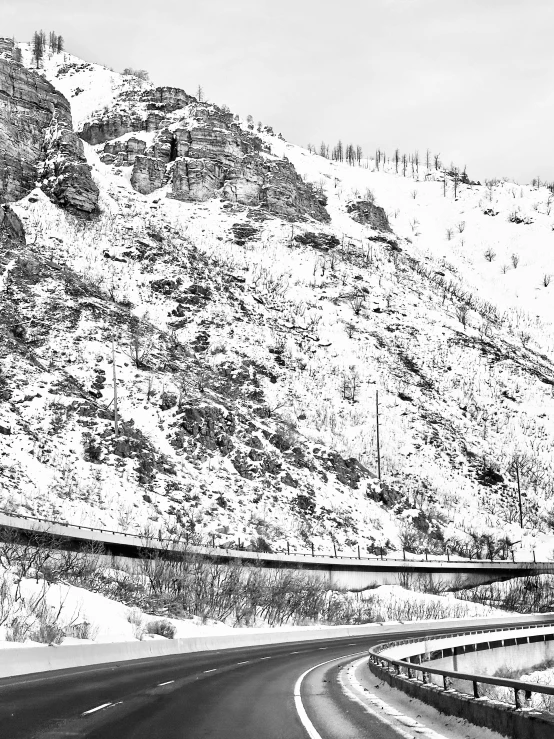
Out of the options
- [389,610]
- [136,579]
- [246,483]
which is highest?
[246,483]

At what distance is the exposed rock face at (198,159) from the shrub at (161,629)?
319 ft

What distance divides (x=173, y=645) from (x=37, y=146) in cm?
9591

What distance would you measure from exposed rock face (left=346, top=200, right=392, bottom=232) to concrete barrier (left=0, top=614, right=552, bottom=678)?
95994 millimetres

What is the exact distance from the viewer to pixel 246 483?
6562 centimetres

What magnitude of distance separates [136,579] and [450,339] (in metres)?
67.1

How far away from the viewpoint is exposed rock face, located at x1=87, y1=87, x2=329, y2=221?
122 metres

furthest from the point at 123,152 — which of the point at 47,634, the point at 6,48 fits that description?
the point at 47,634

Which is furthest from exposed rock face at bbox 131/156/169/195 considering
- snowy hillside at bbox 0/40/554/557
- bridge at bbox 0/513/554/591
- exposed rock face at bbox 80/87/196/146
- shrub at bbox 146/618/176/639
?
shrub at bbox 146/618/176/639

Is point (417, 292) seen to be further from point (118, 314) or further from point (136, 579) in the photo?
point (136, 579)

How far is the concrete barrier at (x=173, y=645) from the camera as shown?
18312 millimetres

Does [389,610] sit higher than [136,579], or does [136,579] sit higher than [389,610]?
[136,579]

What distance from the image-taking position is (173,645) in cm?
2916

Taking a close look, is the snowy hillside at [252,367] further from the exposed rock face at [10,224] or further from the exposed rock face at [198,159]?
the exposed rock face at [10,224]

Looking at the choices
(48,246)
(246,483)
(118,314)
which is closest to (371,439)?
(246,483)
